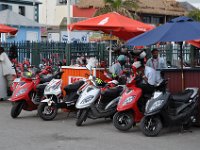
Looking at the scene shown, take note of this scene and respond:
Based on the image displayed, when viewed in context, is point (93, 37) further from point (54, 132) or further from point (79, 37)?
point (54, 132)

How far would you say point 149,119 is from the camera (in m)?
9.24

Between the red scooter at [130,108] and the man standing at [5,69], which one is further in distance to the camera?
the man standing at [5,69]

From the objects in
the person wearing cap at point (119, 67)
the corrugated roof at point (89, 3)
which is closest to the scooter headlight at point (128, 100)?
the person wearing cap at point (119, 67)

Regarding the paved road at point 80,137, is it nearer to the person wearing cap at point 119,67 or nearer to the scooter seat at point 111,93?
A: the scooter seat at point 111,93

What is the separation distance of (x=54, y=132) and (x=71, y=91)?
1.66 metres

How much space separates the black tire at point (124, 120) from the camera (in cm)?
963

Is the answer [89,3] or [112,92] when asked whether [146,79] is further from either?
[89,3]

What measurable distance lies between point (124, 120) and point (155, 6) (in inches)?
1738

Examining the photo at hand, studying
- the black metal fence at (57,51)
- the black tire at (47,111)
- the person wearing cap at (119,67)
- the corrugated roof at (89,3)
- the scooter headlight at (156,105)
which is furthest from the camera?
the corrugated roof at (89,3)

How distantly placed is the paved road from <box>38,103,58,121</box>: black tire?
14cm

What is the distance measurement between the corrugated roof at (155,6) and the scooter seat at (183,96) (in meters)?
39.0

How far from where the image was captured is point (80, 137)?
9250 millimetres

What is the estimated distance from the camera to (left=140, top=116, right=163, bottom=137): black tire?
922cm

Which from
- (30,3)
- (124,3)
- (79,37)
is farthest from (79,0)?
(79,37)
